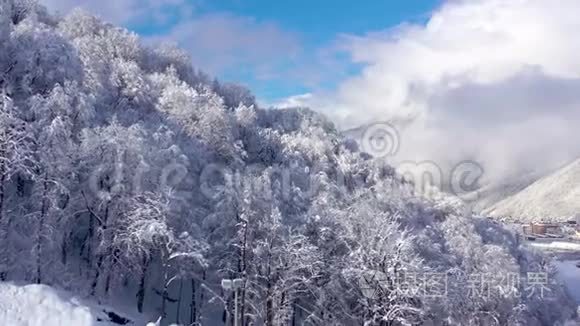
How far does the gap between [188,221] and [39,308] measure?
13.2 meters

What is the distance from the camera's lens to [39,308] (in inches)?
960

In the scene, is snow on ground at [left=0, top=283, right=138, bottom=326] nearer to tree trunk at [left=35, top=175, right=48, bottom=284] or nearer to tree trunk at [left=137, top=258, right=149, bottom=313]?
tree trunk at [left=35, top=175, right=48, bottom=284]

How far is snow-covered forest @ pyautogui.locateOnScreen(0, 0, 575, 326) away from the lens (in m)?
28.8

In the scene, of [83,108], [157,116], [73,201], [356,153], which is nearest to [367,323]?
[73,201]

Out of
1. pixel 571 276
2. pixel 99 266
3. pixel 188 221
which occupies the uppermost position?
pixel 188 221

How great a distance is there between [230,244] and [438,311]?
60.4 feet

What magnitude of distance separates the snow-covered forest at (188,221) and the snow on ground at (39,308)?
2510mm

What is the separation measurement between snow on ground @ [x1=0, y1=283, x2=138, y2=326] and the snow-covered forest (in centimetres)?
251

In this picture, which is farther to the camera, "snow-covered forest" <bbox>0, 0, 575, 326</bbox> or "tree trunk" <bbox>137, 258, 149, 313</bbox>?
"tree trunk" <bbox>137, 258, 149, 313</bbox>

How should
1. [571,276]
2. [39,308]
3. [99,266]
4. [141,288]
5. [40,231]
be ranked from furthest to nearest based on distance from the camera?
[571,276] < [141,288] < [99,266] < [40,231] < [39,308]

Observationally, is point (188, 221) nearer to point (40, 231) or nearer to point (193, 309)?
point (193, 309)

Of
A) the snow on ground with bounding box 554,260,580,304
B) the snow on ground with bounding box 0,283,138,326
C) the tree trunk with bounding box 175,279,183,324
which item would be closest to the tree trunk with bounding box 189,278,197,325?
the tree trunk with bounding box 175,279,183,324

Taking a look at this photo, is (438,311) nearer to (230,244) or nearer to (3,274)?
(230,244)

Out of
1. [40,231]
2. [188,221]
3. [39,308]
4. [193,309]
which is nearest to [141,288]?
[193,309]
